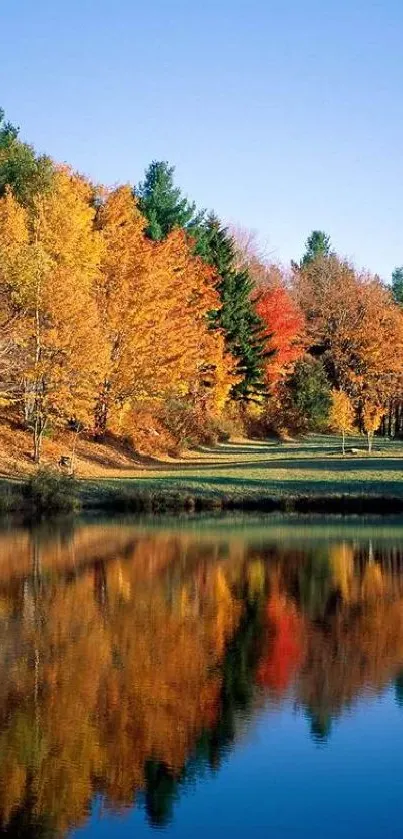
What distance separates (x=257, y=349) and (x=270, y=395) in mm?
7579

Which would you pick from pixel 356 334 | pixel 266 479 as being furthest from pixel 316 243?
pixel 266 479

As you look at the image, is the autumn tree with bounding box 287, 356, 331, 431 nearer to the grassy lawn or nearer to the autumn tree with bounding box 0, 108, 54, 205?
the grassy lawn

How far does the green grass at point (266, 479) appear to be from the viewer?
1489 inches

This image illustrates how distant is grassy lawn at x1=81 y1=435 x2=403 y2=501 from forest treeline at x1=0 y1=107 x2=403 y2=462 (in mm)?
3216

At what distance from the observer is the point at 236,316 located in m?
65.7

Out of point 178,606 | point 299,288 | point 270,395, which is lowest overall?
point 178,606

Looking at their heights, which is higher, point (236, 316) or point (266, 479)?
point (236, 316)

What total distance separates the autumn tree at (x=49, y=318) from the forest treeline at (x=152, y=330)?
56mm

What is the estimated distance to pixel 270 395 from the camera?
245 ft

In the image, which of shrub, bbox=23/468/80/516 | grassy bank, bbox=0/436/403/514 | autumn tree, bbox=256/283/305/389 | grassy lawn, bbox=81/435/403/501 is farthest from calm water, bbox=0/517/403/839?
autumn tree, bbox=256/283/305/389

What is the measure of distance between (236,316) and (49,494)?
102 feet

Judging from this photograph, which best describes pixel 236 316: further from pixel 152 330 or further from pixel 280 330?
pixel 152 330

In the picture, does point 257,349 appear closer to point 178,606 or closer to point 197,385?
point 197,385

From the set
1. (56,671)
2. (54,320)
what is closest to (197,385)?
(54,320)
